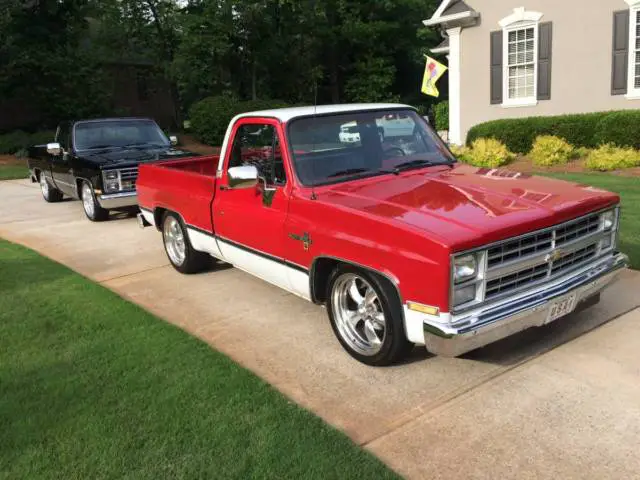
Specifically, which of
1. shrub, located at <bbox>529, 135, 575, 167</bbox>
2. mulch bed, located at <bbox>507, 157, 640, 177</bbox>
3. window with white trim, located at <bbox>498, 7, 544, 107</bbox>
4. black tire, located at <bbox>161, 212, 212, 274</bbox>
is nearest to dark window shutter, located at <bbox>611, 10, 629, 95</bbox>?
window with white trim, located at <bbox>498, 7, 544, 107</bbox>

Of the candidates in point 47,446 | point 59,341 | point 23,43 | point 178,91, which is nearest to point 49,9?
point 23,43

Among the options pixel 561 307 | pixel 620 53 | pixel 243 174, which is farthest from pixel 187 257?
pixel 620 53

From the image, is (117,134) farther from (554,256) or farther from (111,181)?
(554,256)

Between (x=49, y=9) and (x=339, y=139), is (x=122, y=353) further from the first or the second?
(x=49, y=9)

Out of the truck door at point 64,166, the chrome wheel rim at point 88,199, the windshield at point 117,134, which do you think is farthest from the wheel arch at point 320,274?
the truck door at point 64,166

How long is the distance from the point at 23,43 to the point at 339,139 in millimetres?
23534

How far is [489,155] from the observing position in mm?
13812

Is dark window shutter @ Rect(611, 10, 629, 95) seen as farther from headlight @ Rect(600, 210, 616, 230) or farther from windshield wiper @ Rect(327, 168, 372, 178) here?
windshield wiper @ Rect(327, 168, 372, 178)

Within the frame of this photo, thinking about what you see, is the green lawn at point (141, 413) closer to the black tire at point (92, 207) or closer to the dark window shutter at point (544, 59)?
the black tire at point (92, 207)

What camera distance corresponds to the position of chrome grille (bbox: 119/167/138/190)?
32.3 ft

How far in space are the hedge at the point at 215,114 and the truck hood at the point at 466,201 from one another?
67.5 ft

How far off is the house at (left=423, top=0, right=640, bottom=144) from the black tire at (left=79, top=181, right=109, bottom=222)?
36.5ft

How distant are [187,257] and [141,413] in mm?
3041

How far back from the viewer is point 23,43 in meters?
24.1
